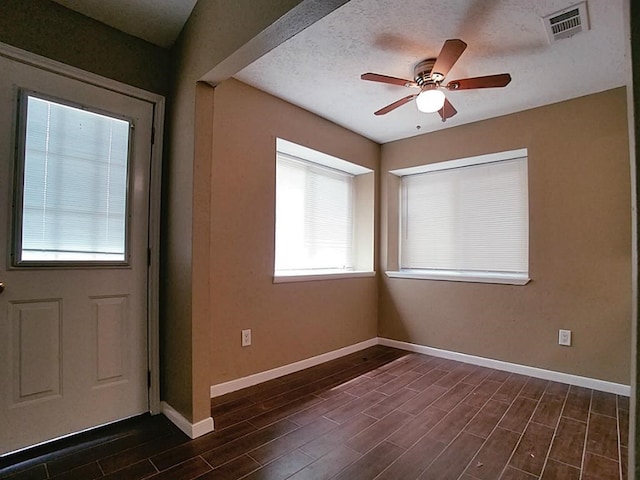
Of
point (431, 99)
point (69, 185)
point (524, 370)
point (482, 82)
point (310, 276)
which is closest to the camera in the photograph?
point (69, 185)

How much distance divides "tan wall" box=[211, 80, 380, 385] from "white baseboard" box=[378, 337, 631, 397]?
1059mm

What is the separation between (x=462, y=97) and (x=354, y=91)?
966 mm

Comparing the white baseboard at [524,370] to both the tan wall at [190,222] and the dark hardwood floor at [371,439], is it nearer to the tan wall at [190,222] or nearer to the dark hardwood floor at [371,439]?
the dark hardwood floor at [371,439]

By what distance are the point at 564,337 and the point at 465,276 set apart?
991 millimetres

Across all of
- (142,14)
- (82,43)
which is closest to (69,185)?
(82,43)

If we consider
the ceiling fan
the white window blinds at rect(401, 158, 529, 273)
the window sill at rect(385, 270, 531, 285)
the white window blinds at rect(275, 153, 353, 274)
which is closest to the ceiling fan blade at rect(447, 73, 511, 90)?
the ceiling fan

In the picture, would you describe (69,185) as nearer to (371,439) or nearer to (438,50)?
(371,439)

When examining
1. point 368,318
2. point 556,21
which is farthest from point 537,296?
point 556,21

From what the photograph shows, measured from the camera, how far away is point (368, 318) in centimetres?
414

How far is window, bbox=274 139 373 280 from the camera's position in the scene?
3391 mm

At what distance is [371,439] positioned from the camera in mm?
2031

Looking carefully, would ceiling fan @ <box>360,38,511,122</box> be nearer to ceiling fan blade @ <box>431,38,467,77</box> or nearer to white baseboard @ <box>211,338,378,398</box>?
ceiling fan blade @ <box>431,38,467,77</box>

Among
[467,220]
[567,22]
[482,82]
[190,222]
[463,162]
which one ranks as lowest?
[190,222]

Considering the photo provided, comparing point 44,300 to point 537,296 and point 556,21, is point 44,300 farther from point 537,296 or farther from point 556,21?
point 537,296
